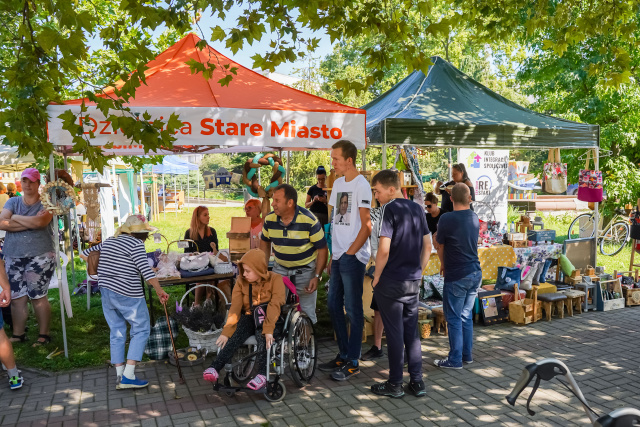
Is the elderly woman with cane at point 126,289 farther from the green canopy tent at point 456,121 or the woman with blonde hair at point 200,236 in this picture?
the green canopy tent at point 456,121

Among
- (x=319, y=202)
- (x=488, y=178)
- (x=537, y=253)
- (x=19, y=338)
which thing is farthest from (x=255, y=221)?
(x=488, y=178)

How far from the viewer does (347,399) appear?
4.44 meters

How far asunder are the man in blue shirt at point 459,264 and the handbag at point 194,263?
2517 mm

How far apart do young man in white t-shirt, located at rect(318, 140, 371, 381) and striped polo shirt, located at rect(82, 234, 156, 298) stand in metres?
1.66

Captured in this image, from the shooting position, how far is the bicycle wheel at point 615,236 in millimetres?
11906

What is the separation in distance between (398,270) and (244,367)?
1627mm

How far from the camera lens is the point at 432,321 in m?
6.35

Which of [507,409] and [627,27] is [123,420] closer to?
[507,409]

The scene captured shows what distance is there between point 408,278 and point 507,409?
1326 mm

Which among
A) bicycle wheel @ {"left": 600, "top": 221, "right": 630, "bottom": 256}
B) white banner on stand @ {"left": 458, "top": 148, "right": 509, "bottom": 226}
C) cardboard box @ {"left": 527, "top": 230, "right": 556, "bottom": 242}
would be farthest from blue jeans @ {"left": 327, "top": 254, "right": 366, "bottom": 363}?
bicycle wheel @ {"left": 600, "top": 221, "right": 630, "bottom": 256}

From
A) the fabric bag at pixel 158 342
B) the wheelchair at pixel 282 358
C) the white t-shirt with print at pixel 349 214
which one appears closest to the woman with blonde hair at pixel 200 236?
the fabric bag at pixel 158 342

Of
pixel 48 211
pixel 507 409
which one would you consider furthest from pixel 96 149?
pixel 507 409

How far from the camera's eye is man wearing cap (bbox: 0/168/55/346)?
221 inches

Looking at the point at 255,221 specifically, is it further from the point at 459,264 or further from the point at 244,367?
the point at 459,264
